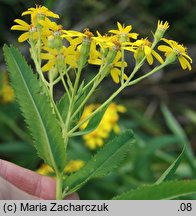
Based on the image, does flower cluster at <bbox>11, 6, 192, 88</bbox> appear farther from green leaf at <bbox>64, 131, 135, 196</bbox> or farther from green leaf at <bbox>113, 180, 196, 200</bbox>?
green leaf at <bbox>113, 180, 196, 200</bbox>

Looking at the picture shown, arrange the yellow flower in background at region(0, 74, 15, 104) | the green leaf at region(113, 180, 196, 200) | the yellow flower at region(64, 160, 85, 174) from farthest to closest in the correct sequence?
the yellow flower in background at region(0, 74, 15, 104) < the yellow flower at region(64, 160, 85, 174) < the green leaf at region(113, 180, 196, 200)

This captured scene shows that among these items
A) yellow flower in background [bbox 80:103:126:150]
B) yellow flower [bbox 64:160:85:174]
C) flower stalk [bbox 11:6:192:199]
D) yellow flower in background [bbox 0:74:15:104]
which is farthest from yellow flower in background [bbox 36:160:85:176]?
flower stalk [bbox 11:6:192:199]

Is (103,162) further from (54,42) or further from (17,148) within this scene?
(17,148)

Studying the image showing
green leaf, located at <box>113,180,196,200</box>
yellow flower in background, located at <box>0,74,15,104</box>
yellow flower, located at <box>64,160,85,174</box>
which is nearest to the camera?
green leaf, located at <box>113,180,196,200</box>

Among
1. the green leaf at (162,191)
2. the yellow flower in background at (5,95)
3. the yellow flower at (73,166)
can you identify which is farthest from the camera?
the yellow flower in background at (5,95)

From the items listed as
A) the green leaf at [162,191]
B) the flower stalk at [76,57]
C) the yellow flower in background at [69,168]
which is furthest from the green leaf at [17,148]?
the green leaf at [162,191]

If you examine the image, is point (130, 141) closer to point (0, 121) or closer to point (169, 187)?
point (169, 187)

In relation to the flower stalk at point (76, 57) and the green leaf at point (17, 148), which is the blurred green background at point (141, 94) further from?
the flower stalk at point (76, 57)
